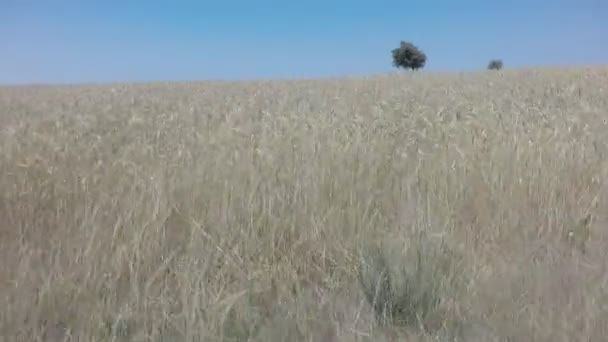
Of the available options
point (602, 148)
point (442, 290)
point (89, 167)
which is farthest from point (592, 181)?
point (89, 167)

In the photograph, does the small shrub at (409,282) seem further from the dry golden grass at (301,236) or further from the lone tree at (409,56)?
the lone tree at (409,56)

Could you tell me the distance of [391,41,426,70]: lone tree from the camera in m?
64.8

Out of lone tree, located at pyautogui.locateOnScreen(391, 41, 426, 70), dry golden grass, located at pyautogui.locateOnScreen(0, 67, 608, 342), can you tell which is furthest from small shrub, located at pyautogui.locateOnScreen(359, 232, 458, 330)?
lone tree, located at pyautogui.locateOnScreen(391, 41, 426, 70)

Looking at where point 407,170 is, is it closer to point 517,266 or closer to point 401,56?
point 517,266

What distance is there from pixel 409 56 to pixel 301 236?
212 feet

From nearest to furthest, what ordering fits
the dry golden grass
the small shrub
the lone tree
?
the dry golden grass < the small shrub < the lone tree

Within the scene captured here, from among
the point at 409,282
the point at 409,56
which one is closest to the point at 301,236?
the point at 409,282

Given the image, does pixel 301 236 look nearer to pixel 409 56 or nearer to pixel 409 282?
pixel 409 282

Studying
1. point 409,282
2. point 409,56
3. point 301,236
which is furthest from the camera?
point 409,56

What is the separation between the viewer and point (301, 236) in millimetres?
2447

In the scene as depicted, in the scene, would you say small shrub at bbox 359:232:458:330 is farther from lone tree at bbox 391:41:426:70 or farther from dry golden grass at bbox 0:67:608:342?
lone tree at bbox 391:41:426:70

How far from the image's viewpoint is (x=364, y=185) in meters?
2.98

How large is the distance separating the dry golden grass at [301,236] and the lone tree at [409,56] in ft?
206

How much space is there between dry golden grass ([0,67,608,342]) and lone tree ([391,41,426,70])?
62654 mm
